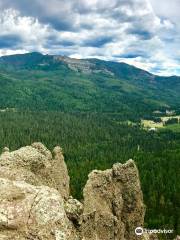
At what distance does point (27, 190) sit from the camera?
1033 inches

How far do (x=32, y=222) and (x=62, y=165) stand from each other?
43403mm

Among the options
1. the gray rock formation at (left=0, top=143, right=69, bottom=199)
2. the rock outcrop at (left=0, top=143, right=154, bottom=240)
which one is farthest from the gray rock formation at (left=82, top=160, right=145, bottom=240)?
the gray rock formation at (left=0, top=143, right=69, bottom=199)

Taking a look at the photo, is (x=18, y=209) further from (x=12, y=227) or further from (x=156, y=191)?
(x=156, y=191)

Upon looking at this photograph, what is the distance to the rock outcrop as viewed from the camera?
942 inches

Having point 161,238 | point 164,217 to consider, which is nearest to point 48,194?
point 161,238

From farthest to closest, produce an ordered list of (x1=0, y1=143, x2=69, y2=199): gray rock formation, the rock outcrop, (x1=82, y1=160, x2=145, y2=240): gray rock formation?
1. (x1=82, y1=160, x2=145, y2=240): gray rock formation
2. (x1=0, y1=143, x2=69, y2=199): gray rock formation
3. the rock outcrop

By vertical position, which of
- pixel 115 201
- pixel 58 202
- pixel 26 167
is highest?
pixel 58 202

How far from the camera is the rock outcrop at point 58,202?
23.9 meters

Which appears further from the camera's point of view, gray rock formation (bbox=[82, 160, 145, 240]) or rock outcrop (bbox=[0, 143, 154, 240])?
gray rock formation (bbox=[82, 160, 145, 240])

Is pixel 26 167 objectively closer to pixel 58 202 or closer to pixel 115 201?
pixel 58 202

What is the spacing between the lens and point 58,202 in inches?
1003

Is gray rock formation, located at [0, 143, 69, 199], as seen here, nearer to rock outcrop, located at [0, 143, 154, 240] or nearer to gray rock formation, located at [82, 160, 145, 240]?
rock outcrop, located at [0, 143, 154, 240]

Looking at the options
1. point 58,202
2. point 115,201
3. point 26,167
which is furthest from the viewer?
point 115,201

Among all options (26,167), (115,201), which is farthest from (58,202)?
(115,201)
